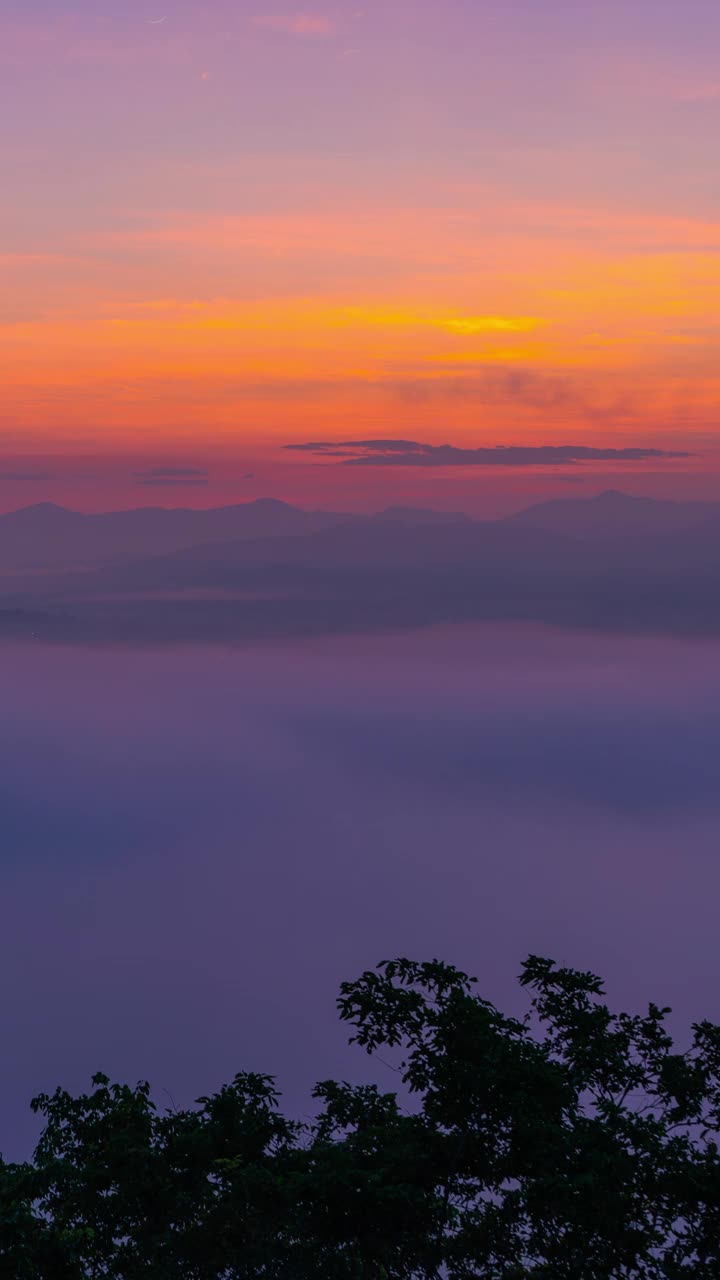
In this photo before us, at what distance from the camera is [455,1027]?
656 inches

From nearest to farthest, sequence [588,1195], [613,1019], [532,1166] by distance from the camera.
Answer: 1. [588,1195]
2. [532,1166]
3. [613,1019]

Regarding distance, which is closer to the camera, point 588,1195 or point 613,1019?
point 588,1195

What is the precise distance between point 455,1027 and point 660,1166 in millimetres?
3145

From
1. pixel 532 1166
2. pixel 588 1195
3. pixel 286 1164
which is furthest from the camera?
pixel 286 1164

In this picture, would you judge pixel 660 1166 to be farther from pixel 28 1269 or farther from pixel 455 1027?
pixel 28 1269

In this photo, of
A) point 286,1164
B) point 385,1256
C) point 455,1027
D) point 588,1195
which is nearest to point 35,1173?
point 286,1164

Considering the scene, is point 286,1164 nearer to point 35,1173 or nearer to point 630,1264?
point 35,1173

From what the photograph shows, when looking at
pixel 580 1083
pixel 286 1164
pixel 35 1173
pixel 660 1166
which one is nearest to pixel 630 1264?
pixel 660 1166

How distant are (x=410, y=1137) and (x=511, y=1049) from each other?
181cm

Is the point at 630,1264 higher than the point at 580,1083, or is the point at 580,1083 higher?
the point at 580,1083

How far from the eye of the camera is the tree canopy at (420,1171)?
15164 mm

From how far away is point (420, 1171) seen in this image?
52.1ft

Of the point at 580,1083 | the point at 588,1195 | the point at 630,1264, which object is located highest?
the point at 580,1083

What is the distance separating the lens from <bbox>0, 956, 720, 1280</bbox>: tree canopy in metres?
15.2
